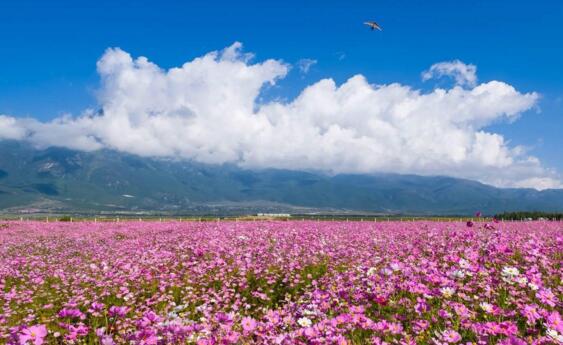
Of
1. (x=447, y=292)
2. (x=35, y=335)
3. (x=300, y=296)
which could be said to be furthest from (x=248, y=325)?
(x=300, y=296)

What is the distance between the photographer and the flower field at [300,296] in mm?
3703

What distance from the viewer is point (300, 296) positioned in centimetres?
797

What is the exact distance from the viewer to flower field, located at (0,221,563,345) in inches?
146

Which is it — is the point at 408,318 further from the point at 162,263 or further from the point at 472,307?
the point at 162,263

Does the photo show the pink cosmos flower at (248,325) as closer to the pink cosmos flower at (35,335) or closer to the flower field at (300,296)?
the flower field at (300,296)

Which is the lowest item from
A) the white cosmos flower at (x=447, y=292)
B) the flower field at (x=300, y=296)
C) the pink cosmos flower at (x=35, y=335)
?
the flower field at (x=300, y=296)

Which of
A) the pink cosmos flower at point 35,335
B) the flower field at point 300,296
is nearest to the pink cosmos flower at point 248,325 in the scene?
the flower field at point 300,296

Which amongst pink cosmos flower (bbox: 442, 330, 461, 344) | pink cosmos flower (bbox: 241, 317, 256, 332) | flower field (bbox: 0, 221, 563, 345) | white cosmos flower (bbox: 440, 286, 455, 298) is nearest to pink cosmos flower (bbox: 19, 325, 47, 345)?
flower field (bbox: 0, 221, 563, 345)

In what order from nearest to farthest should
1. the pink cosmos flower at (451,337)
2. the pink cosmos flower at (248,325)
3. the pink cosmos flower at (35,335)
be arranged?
the pink cosmos flower at (35,335) < the pink cosmos flower at (451,337) < the pink cosmos flower at (248,325)

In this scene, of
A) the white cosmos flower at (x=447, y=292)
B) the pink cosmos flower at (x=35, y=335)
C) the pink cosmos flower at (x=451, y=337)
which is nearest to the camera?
the pink cosmos flower at (x=35, y=335)

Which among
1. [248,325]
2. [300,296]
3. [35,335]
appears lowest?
[300,296]

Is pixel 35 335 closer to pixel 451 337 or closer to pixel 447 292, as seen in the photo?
pixel 451 337

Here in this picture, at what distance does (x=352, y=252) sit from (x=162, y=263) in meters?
4.90

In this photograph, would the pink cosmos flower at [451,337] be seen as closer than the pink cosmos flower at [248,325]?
Yes
